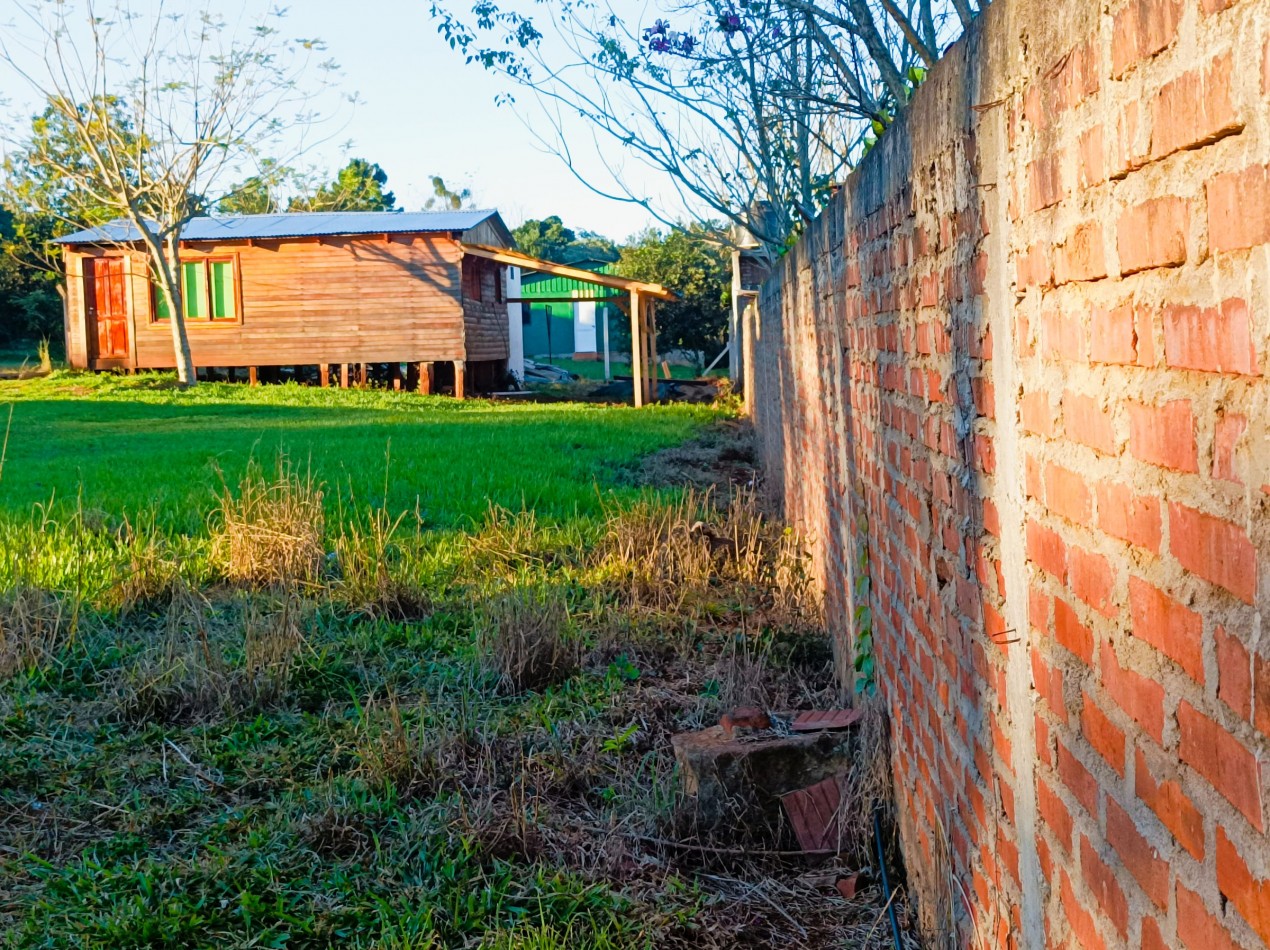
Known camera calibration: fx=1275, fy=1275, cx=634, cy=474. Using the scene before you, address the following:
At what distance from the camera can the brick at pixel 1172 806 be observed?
1.36 metres

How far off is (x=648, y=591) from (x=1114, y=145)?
526 centimetres

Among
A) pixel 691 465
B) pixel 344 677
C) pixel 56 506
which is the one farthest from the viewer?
pixel 691 465

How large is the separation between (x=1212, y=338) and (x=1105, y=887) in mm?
793

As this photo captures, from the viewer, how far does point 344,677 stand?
5.49m

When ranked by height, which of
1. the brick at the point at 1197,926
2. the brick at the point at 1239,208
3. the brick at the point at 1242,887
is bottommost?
the brick at the point at 1197,926

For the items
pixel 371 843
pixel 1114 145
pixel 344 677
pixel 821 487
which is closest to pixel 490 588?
pixel 344 677

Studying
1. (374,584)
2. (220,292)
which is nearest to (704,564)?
(374,584)

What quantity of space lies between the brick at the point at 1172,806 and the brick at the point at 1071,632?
0.22m

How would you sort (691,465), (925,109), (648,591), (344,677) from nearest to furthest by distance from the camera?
(925,109) < (344,677) < (648,591) < (691,465)

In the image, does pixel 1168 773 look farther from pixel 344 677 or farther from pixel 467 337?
pixel 467 337

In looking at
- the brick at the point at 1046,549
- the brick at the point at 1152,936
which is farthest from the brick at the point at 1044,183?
the brick at the point at 1152,936

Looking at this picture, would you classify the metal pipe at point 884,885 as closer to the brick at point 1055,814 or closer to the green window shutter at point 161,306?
the brick at point 1055,814

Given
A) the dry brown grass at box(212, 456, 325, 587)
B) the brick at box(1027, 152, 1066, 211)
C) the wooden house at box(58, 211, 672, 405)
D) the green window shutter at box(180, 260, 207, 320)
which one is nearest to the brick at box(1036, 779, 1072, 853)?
the brick at box(1027, 152, 1066, 211)

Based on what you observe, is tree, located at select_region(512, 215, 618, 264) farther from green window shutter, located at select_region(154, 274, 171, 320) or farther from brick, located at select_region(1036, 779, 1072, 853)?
brick, located at select_region(1036, 779, 1072, 853)
